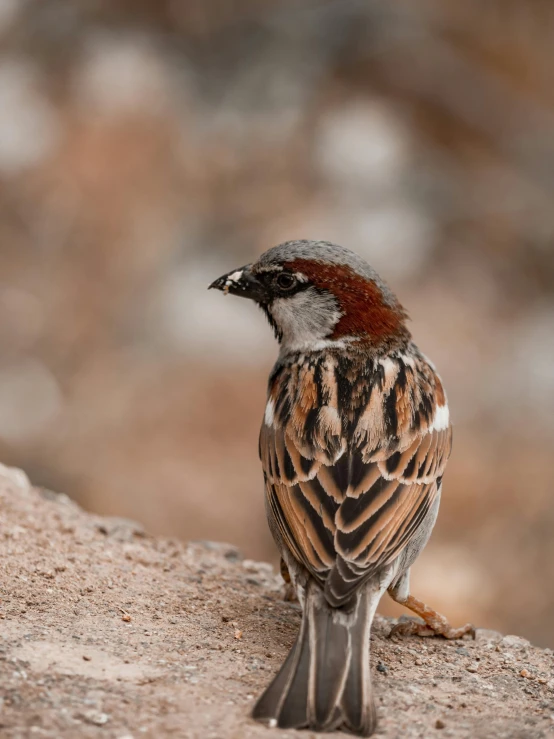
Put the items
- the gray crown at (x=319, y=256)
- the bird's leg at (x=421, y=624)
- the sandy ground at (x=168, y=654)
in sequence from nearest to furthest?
the sandy ground at (x=168, y=654) → the bird's leg at (x=421, y=624) → the gray crown at (x=319, y=256)

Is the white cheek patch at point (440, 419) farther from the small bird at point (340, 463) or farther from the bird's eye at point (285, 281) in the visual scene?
the bird's eye at point (285, 281)

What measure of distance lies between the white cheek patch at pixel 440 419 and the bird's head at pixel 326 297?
43 centimetres

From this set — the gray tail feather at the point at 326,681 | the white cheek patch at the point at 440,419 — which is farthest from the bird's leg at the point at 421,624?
the gray tail feather at the point at 326,681

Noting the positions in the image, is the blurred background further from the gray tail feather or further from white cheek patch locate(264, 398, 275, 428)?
the gray tail feather

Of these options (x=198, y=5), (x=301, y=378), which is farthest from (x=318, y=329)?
(x=198, y=5)

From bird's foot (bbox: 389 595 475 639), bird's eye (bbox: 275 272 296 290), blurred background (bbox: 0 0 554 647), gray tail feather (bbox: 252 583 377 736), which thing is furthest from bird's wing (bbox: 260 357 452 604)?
blurred background (bbox: 0 0 554 647)

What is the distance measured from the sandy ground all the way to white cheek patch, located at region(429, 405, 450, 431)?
41.4 inches

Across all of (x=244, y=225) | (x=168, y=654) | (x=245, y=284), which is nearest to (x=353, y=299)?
(x=245, y=284)

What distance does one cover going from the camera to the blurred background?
10.4 m

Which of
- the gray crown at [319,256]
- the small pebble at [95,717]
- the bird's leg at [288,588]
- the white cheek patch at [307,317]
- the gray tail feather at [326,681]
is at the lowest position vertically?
the small pebble at [95,717]

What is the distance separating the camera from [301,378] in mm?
5008

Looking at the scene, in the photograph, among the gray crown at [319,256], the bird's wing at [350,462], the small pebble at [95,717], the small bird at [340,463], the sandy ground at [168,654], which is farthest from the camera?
the gray crown at [319,256]

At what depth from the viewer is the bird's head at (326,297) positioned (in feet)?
16.9

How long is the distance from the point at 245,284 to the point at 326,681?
2414 mm
